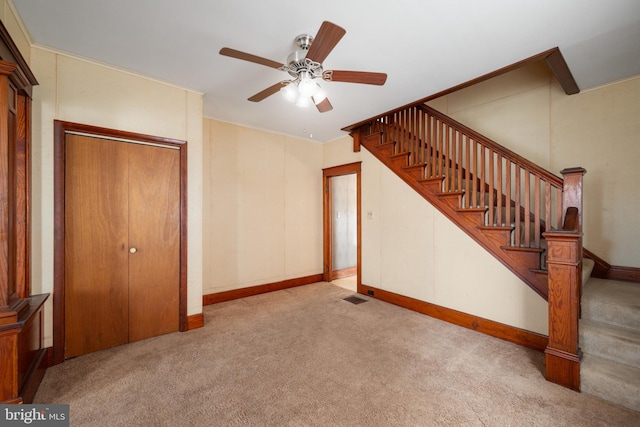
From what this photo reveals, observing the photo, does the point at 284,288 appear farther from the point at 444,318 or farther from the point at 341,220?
the point at 444,318

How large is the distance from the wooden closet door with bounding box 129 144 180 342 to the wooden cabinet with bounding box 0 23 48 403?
2.30ft

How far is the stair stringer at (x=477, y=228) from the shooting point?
8.62 feet

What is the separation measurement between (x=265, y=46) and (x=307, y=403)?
9.16 feet

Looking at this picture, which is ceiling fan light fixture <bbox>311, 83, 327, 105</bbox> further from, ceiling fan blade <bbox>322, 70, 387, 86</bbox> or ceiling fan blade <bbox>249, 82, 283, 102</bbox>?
Result: ceiling fan blade <bbox>249, 82, 283, 102</bbox>

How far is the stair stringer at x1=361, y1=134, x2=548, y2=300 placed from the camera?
103 inches

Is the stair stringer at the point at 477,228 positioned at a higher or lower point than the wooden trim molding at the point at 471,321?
higher

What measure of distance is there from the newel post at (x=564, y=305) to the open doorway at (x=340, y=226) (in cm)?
284

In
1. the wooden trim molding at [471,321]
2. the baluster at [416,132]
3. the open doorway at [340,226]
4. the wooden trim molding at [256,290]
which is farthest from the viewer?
the open doorway at [340,226]

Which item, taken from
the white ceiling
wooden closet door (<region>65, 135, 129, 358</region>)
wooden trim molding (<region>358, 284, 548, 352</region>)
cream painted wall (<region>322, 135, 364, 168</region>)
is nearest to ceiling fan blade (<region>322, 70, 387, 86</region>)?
the white ceiling

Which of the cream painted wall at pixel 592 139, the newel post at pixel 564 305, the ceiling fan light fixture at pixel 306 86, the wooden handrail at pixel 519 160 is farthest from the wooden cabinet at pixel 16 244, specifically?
the cream painted wall at pixel 592 139

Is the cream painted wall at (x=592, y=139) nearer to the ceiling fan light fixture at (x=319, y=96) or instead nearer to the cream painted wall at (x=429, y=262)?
the cream painted wall at (x=429, y=262)

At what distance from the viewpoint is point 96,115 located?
8.27ft

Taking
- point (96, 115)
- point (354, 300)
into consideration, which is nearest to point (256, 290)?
point (354, 300)

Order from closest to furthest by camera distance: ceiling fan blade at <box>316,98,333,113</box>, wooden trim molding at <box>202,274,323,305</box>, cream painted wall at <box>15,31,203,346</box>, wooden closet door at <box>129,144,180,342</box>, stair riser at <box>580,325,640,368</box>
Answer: stair riser at <box>580,325,640,368</box>, cream painted wall at <box>15,31,203,346</box>, ceiling fan blade at <box>316,98,333,113</box>, wooden closet door at <box>129,144,180,342</box>, wooden trim molding at <box>202,274,323,305</box>
